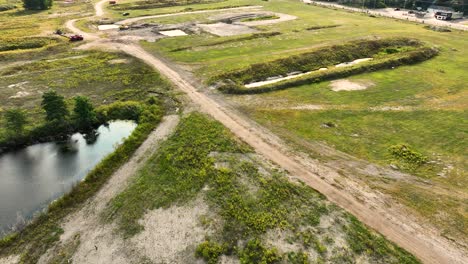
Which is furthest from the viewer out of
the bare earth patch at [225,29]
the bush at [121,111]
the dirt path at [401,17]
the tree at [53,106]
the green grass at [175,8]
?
the green grass at [175,8]

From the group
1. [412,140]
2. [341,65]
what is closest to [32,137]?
[412,140]

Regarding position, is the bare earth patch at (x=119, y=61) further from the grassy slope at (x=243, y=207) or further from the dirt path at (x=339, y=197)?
the grassy slope at (x=243, y=207)

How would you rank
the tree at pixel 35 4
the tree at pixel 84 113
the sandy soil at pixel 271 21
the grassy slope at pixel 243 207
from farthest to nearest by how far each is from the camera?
the tree at pixel 35 4
the sandy soil at pixel 271 21
the tree at pixel 84 113
the grassy slope at pixel 243 207

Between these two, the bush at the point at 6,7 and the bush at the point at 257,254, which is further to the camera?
the bush at the point at 6,7

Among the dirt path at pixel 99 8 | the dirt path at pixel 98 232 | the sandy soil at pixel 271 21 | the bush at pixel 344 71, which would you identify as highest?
the dirt path at pixel 99 8

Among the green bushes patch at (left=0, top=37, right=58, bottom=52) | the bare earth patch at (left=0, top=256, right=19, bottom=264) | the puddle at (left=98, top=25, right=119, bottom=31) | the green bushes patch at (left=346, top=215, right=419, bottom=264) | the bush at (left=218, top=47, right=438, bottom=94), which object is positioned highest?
the puddle at (left=98, top=25, right=119, bottom=31)

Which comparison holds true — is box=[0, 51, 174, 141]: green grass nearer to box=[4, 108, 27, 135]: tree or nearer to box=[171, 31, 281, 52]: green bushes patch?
box=[4, 108, 27, 135]: tree

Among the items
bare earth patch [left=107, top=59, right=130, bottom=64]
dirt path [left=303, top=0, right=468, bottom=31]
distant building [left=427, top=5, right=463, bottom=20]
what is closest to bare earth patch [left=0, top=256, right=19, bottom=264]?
bare earth patch [left=107, top=59, right=130, bottom=64]

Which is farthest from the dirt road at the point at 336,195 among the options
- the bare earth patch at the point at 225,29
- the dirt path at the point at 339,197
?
the bare earth patch at the point at 225,29

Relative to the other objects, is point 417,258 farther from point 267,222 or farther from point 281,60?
point 281,60
